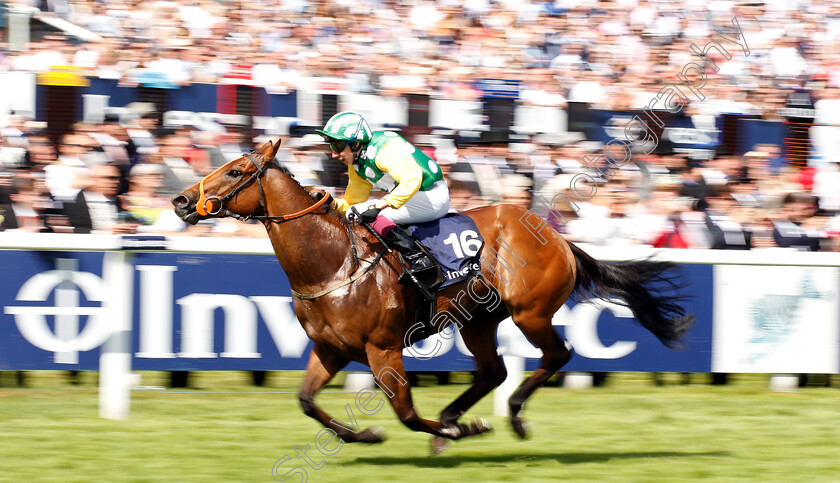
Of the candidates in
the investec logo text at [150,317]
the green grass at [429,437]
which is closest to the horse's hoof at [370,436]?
the green grass at [429,437]

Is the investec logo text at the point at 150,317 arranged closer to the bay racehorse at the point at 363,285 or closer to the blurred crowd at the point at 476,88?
the blurred crowd at the point at 476,88

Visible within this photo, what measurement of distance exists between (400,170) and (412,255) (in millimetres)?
464

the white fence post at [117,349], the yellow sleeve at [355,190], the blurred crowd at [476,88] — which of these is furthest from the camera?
the blurred crowd at [476,88]

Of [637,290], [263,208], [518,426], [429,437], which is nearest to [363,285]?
[263,208]

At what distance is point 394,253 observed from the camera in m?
5.02

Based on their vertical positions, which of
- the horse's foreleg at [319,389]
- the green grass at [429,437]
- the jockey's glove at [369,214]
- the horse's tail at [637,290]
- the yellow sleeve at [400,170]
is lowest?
the green grass at [429,437]

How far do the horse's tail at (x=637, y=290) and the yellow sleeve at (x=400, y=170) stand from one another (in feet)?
4.38

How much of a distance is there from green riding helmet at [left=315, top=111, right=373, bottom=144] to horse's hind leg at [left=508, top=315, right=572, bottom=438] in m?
1.37

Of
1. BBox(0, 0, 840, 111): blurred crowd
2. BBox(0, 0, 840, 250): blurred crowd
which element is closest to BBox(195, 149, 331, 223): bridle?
BBox(0, 0, 840, 250): blurred crowd

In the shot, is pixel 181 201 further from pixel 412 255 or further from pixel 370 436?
pixel 370 436

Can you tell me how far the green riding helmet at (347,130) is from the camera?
4781mm

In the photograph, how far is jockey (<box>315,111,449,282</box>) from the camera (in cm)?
481

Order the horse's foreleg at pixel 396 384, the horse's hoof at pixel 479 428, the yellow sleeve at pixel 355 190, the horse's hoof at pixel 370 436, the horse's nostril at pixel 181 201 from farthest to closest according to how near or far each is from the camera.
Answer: the yellow sleeve at pixel 355 190 → the horse's hoof at pixel 479 428 → the horse's hoof at pixel 370 436 → the horse's foreleg at pixel 396 384 → the horse's nostril at pixel 181 201

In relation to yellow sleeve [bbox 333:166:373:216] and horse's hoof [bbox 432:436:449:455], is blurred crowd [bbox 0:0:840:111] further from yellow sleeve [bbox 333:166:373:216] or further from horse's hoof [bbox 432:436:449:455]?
horse's hoof [bbox 432:436:449:455]
